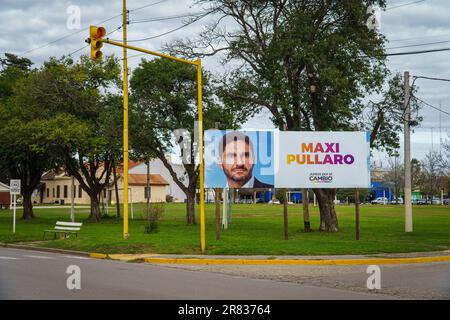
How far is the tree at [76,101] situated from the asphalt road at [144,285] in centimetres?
2228

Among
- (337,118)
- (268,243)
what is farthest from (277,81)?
(268,243)

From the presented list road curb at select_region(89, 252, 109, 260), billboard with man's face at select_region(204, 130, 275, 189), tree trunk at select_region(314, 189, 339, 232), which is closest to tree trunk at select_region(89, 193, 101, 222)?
tree trunk at select_region(314, 189, 339, 232)

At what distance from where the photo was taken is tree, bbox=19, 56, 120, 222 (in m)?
38.8

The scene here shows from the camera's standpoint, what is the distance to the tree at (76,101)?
38.8 meters

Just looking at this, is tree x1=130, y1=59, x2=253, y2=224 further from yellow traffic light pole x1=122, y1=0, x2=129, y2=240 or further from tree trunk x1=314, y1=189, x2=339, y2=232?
yellow traffic light pole x1=122, y1=0, x2=129, y2=240

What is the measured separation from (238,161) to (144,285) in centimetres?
1214

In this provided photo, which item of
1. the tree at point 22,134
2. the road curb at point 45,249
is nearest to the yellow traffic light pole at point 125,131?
the road curb at point 45,249

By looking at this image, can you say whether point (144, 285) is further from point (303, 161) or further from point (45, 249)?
point (303, 161)

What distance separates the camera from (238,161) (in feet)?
80.3

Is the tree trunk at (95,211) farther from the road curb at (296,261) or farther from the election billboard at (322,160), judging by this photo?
the road curb at (296,261)

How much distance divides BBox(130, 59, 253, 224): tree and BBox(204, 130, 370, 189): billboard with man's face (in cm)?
1242

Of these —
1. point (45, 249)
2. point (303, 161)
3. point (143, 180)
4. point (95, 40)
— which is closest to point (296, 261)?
point (303, 161)
